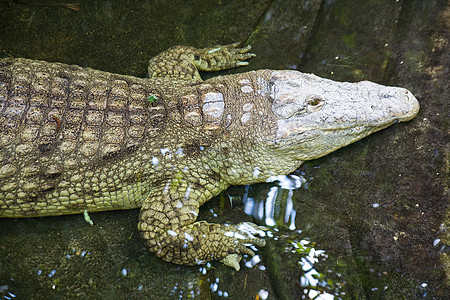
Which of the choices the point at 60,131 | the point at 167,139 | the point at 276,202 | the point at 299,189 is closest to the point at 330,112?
the point at 299,189

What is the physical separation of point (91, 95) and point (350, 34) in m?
2.54

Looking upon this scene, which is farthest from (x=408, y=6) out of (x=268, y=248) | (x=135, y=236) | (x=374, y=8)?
(x=135, y=236)

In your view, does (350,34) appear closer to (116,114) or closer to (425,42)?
(425,42)

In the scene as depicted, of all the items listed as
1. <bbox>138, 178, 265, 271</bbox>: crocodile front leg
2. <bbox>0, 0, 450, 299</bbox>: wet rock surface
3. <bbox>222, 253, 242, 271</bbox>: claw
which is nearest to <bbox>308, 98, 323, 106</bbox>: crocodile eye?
<bbox>0, 0, 450, 299</bbox>: wet rock surface

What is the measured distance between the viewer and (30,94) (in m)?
2.99

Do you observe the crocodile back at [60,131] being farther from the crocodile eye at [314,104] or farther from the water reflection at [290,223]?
the crocodile eye at [314,104]

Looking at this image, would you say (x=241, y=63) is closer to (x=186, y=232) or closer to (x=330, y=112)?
(x=330, y=112)

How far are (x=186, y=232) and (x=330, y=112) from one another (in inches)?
59.1

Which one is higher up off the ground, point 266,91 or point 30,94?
point 266,91

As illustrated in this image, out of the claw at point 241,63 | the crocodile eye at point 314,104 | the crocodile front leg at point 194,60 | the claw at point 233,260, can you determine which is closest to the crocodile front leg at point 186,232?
the claw at point 233,260

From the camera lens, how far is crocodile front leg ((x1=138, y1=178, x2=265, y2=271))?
A: 9.86 feet

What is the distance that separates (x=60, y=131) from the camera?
291 centimetres

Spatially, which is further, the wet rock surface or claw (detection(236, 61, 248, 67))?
claw (detection(236, 61, 248, 67))

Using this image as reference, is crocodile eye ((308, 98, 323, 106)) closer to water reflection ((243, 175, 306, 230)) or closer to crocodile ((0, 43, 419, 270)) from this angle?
crocodile ((0, 43, 419, 270))
